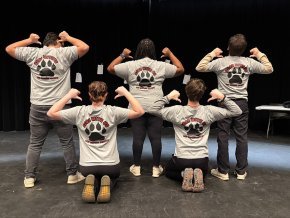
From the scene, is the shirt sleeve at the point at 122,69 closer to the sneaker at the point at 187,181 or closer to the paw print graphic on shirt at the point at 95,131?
the paw print graphic on shirt at the point at 95,131

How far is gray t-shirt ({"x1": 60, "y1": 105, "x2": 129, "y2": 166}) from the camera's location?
252 cm

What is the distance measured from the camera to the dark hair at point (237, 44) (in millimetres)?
2893

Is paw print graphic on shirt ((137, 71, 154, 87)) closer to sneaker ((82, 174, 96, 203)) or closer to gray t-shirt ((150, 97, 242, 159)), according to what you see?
gray t-shirt ((150, 97, 242, 159))

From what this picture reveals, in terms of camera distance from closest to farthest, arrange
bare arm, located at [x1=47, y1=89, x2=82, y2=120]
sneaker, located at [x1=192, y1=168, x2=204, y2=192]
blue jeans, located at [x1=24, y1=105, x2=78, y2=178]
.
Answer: bare arm, located at [x1=47, y1=89, x2=82, y2=120] → sneaker, located at [x1=192, y1=168, x2=204, y2=192] → blue jeans, located at [x1=24, y1=105, x2=78, y2=178]

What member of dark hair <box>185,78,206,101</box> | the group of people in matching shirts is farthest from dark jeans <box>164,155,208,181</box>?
dark hair <box>185,78,206,101</box>

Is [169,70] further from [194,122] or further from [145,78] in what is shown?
[194,122]

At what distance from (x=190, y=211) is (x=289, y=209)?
28.7 inches

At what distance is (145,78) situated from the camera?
2984mm

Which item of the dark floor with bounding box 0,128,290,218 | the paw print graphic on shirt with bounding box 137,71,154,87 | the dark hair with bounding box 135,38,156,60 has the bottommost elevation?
the dark floor with bounding box 0,128,290,218

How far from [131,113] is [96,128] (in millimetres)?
288

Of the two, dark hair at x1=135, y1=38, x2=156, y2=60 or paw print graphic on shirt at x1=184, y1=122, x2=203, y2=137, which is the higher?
dark hair at x1=135, y1=38, x2=156, y2=60

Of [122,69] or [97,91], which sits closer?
[97,91]

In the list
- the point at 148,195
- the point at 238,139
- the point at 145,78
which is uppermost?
the point at 145,78

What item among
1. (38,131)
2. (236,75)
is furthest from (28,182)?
(236,75)
